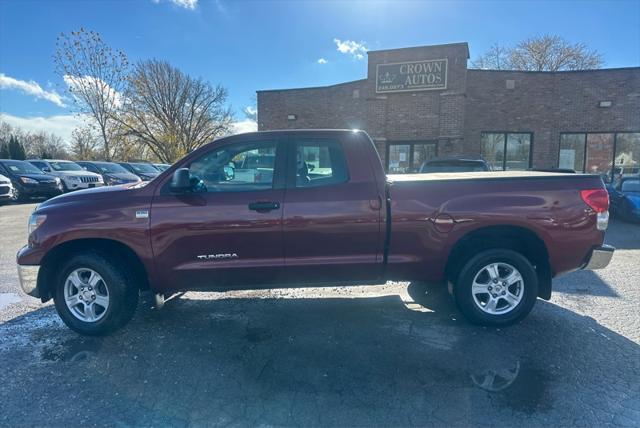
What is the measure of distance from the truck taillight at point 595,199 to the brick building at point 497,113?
11.4m

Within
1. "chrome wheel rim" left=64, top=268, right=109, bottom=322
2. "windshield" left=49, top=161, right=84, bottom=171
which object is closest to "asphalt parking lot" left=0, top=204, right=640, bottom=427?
"chrome wheel rim" left=64, top=268, right=109, bottom=322

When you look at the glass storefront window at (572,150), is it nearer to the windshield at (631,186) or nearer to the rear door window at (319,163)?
the windshield at (631,186)

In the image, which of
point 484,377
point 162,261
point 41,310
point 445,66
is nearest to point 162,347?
point 162,261

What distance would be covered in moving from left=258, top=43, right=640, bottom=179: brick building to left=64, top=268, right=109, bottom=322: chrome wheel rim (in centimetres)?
1316

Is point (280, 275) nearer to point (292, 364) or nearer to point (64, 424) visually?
point (292, 364)

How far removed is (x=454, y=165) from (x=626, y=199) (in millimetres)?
5291

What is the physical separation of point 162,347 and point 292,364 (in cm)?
126

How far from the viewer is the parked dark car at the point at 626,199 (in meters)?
9.70

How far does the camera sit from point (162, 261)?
3461 millimetres

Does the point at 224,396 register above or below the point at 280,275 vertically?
below

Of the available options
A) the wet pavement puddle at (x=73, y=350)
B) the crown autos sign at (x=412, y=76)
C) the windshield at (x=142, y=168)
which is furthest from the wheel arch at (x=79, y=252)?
the windshield at (x=142, y=168)

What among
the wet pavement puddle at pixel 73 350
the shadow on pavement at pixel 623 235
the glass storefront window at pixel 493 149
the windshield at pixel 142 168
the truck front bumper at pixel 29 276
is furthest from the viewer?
the windshield at pixel 142 168

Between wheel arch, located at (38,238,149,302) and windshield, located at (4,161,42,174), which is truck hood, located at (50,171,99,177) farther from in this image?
wheel arch, located at (38,238,149,302)

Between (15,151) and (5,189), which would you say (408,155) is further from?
(15,151)
